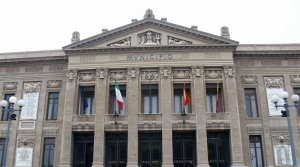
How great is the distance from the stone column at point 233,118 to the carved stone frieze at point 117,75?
8323 mm

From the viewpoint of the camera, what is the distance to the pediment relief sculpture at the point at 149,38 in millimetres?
28594

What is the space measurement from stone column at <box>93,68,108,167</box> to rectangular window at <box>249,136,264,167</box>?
1170cm

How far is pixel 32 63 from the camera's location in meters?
30.0

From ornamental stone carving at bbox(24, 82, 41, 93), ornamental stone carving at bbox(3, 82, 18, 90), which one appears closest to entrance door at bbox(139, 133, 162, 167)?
ornamental stone carving at bbox(24, 82, 41, 93)

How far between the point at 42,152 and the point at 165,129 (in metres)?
10.2

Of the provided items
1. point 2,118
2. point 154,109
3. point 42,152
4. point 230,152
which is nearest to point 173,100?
point 154,109

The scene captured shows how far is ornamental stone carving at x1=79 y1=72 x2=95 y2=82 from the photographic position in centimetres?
2812

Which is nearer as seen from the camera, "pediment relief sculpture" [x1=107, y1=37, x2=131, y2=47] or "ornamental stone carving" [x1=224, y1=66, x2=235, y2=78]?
"ornamental stone carving" [x1=224, y1=66, x2=235, y2=78]

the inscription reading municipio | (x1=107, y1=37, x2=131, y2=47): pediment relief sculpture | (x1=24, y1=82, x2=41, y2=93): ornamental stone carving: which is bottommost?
(x1=24, y1=82, x2=41, y2=93): ornamental stone carving

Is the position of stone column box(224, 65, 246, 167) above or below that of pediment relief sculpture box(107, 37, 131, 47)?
below

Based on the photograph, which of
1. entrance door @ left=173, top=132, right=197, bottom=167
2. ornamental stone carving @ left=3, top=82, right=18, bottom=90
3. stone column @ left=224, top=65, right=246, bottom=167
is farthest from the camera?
ornamental stone carving @ left=3, top=82, right=18, bottom=90

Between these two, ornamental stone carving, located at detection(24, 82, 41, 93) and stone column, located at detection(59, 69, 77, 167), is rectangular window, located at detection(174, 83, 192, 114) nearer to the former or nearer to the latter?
stone column, located at detection(59, 69, 77, 167)

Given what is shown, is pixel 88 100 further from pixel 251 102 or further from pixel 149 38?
pixel 251 102

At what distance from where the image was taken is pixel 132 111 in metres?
26.8
